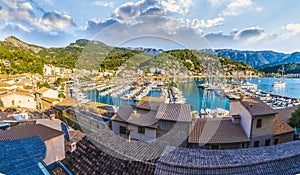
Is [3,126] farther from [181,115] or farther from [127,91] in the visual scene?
[127,91]

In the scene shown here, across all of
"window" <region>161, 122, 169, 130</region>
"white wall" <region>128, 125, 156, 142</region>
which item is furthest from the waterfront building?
"white wall" <region>128, 125, 156, 142</region>

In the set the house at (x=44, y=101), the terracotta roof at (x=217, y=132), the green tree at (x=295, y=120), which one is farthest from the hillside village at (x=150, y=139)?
the house at (x=44, y=101)

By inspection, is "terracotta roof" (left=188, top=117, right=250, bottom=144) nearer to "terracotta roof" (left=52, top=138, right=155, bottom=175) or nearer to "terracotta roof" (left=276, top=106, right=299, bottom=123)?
"terracotta roof" (left=52, top=138, right=155, bottom=175)

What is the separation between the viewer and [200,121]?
8680 mm

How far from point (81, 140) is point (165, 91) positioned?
1458 cm

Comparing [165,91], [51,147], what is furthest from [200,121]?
[165,91]

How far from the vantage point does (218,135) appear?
7738 mm

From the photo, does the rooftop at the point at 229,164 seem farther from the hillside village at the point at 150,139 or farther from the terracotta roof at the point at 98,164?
the terracotta roof at the point at 98,164

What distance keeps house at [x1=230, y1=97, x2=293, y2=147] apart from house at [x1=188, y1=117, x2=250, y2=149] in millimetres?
340

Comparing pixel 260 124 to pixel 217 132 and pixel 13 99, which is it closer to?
pixel 217 132

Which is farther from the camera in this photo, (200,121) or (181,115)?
(200,121)

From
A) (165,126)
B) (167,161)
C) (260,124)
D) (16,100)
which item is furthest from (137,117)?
(16,100)

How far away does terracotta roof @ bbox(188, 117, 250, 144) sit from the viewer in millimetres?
7508

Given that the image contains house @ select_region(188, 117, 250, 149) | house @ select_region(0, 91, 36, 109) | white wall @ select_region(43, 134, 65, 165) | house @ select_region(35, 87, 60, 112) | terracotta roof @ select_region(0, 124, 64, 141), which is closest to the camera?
terracotta roof @ select_region(0, 124, 64, 141)
